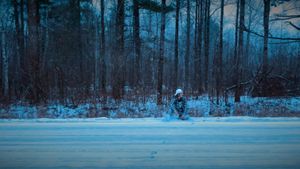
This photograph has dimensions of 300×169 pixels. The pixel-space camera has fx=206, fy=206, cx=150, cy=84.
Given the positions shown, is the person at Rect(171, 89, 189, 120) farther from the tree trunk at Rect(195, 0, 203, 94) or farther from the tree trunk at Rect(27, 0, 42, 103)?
the tree trunk at Rect(195, 0, 203, 94)

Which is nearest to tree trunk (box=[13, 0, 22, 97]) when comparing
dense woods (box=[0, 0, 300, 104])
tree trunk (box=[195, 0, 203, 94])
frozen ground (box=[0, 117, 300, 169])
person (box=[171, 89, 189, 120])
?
dense woods (box=[0, 0, 300, 104])

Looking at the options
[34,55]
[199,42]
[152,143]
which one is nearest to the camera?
[152,143]

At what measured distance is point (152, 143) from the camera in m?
3.83

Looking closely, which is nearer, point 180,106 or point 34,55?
point 180,106

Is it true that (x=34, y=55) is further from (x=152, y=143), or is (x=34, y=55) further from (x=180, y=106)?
(x=152, y=143)

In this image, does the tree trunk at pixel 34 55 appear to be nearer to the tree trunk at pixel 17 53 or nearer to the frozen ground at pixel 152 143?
the tree trunk at pixel 17 53

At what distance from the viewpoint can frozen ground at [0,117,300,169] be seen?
3225 mm

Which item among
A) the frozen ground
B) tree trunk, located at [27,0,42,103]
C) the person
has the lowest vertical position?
the frozen ground

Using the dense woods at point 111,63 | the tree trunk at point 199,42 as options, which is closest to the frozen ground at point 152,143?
the dense woods at point 111,63

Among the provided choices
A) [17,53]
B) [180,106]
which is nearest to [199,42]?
[180,106]

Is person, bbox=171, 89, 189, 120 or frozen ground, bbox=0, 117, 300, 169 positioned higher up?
person, bbox=171, 89, 189, 120

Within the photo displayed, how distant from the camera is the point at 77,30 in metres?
17.9

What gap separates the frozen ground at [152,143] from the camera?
3.22 m

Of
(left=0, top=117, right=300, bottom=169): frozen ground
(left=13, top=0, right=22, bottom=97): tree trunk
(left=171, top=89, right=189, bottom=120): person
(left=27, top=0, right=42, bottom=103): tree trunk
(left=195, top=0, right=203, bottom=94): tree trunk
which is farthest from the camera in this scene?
(left=195, top=0, right=203, bottom=94): tree trunk
